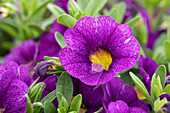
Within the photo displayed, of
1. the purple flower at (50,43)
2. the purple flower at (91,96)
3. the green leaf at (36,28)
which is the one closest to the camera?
the purple flower at (91,96)

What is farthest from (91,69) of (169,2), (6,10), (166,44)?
(169,2)

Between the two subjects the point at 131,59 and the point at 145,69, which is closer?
the point at 131,59

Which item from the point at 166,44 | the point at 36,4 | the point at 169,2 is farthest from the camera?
the point at 169,2

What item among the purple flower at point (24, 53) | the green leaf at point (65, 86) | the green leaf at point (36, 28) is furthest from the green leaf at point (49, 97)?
the green leaf at point (36, 28)

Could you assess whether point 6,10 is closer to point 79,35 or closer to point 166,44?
point 79,35

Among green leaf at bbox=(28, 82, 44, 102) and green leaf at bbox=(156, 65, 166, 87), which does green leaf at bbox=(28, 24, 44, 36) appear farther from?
green leaf at bbox=(156, 65, 166, 87)

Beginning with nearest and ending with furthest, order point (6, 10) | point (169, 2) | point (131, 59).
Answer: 1. point (131, 59)
2. point (6, 10)
3. point (169, 2)

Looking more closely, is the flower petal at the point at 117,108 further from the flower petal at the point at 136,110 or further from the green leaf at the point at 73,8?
the green leaf at the point at 73,8
